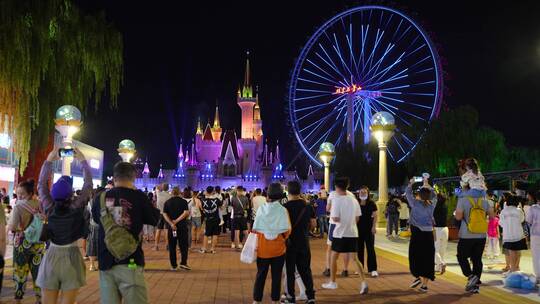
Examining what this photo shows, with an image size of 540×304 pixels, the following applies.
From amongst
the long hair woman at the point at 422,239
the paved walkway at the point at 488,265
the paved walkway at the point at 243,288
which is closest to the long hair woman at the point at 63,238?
the paved walkway at the point at 243,288

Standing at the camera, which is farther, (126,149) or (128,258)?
(126,149)

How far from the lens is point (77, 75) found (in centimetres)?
1595

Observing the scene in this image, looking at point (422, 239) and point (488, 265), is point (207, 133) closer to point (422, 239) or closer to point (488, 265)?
point (488, 265)

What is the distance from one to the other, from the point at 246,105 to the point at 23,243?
105 meters

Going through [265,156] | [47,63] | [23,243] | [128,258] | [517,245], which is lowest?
[517,245]

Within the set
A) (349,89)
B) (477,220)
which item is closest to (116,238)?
(477,220)

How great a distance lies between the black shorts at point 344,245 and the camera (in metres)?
9.00

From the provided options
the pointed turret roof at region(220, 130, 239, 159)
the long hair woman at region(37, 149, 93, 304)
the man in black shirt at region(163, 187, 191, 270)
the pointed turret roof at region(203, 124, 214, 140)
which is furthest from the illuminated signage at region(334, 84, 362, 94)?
the pointed turret roof at region(203, 124, 214, 140)

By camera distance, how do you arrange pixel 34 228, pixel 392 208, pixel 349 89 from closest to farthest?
pixel 34 228
pixel 392 208
pixel 349 89

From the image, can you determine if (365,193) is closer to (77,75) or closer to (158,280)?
(158,280)

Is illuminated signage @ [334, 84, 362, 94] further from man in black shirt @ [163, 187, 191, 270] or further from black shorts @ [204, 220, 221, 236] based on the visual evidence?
man in black shirt @ [163, 187, 191, 270]

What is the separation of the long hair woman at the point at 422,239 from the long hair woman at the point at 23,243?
237 inches

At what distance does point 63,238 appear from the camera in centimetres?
535

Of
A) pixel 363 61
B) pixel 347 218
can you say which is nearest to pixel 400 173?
pixel 363 61
